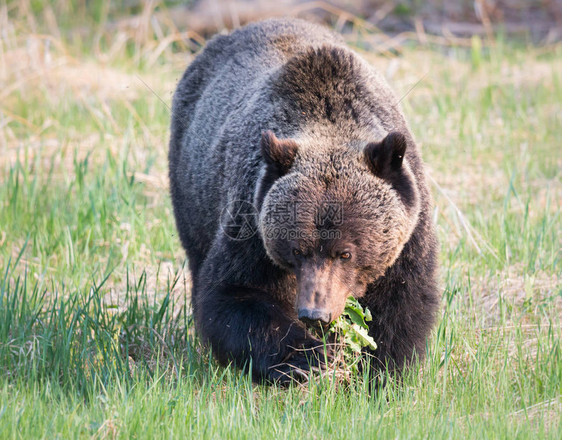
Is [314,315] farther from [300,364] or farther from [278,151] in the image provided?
[278,151]

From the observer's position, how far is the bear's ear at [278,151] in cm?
412

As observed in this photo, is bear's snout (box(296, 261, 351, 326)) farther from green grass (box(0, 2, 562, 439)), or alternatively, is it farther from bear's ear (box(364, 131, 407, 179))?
bear's ear (box(364, 131, 407, 179))

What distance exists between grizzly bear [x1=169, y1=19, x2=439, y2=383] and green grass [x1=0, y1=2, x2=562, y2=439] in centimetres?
27

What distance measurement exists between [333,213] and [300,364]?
2.85 feet

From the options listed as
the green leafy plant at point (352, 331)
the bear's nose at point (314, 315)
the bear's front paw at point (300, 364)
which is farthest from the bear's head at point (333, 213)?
the bear's front paw at point (300, 364)

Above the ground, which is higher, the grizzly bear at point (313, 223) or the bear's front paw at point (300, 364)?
the grizzly bear at point (313, 223)

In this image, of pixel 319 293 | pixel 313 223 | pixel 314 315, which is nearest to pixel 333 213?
pixel 313 223

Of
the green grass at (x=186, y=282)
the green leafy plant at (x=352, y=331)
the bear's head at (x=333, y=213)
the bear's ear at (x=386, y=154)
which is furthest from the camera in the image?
the green leafy plant at (x=352, y=331)

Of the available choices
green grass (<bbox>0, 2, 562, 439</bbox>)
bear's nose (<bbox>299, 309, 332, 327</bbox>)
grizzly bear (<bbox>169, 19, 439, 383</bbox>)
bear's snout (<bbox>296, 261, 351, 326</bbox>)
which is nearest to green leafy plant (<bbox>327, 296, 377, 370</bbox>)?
grizzly bear (<bbox>169, 19, 439, 383</bbox>)

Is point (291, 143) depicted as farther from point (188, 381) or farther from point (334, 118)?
point (188, 381)

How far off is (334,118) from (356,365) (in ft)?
4.84

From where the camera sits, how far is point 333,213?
3982 millimetres

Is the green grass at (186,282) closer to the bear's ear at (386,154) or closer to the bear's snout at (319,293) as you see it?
the bear's snout at (319,293)

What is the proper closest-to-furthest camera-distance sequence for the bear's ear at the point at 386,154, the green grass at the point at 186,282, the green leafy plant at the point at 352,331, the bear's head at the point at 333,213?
the green grass at the point at 186,282 → the bear's head at the point at 333,213 → the bear's ear at the point at 386,154 → the green leafy plant at the point at 352,331
